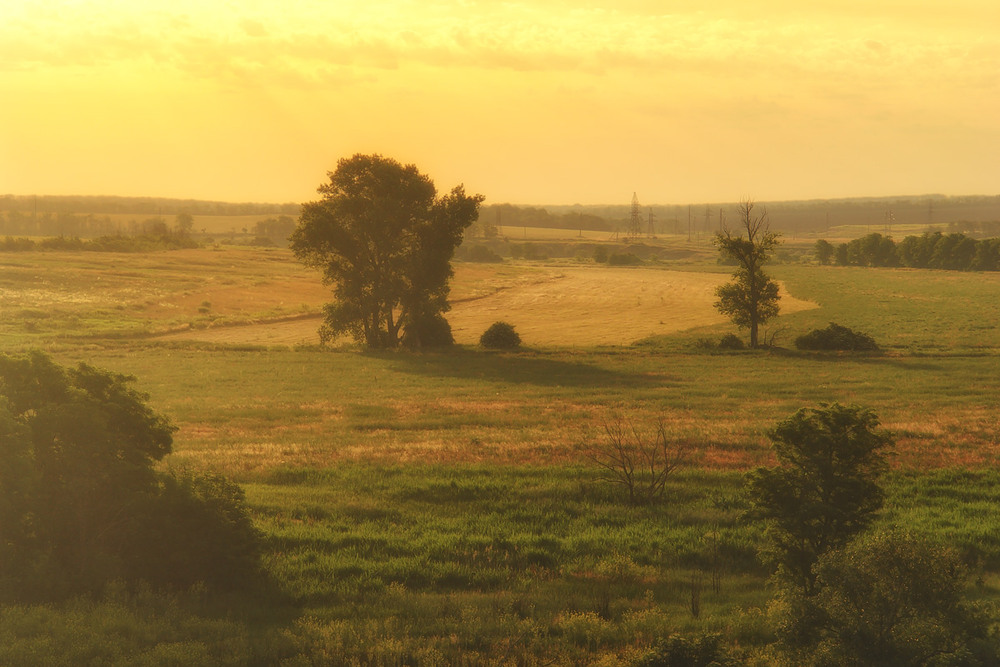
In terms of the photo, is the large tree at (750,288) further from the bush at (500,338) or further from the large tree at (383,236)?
the large tree at (383,236)

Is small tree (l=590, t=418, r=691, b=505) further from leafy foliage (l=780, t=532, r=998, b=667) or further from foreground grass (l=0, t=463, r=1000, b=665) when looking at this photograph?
leafy foliage (l=780, t=532, r=998, b=667)

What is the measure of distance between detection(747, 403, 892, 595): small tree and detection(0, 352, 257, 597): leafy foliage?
25.8ft

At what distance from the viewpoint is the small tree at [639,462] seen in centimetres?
1850

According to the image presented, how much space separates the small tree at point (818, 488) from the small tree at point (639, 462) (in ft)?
15.3

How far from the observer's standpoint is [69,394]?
12.7m

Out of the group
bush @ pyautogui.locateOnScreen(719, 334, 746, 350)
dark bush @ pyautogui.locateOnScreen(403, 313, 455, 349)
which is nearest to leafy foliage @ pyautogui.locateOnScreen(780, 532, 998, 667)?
bush @ pyautogui.locateOnScreen(719, 334, 746, 350)

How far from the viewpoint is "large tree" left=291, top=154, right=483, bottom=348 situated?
54406mm

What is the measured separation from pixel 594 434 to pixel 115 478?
634 inches


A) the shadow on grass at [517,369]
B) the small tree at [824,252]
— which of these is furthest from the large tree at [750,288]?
the small tree at [824,252]

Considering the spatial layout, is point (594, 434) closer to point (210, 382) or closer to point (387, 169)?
point (210, 382)

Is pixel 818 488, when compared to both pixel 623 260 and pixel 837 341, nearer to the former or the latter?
pixel 837 341

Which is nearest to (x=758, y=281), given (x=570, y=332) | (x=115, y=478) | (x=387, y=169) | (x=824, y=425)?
(x=570, y=332)

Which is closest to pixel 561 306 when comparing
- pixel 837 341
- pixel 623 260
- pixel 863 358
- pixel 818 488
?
pixel 837 341

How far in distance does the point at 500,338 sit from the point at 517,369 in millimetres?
12546
